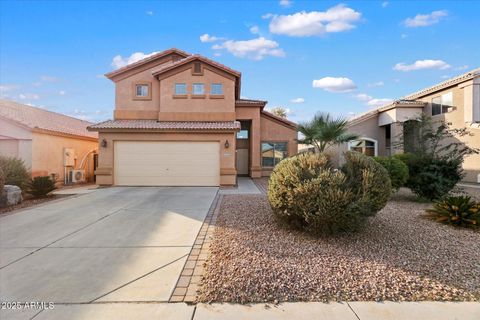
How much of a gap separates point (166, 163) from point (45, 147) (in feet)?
23.4

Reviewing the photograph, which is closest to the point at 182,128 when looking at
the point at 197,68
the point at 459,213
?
the point at 197,68

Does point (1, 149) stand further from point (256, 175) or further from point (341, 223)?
point (341, 223)

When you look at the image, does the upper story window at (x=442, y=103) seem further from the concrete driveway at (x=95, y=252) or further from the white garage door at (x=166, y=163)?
the concrete driveway at (x=95, y=252)

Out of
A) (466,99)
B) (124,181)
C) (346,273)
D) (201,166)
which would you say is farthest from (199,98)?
(466,99)

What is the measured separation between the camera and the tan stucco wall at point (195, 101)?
17734 mm

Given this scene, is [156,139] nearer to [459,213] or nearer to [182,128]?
[182,128]

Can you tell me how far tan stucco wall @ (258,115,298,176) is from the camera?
68.9ft

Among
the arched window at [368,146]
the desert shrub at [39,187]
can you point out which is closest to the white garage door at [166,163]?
the desert shrub at [39,187]

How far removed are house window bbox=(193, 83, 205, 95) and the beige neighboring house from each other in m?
8.57

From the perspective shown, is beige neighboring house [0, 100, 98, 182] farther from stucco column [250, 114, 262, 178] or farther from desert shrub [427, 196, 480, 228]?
desert shrub [427, 196, 480, 228]

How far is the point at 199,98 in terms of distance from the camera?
17.8m

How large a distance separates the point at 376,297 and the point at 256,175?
54.6 feet

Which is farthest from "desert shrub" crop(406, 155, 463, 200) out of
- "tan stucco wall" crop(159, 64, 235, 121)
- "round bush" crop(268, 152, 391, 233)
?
"tan stucco wall" crop(159, 64, 235, 121)

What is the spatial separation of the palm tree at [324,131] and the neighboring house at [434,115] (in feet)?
9.78
